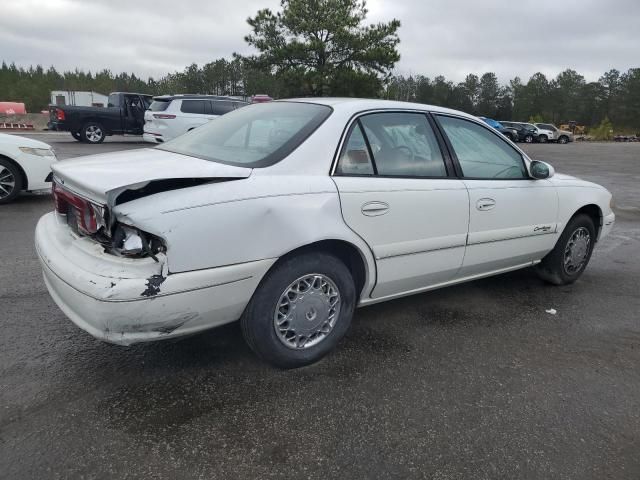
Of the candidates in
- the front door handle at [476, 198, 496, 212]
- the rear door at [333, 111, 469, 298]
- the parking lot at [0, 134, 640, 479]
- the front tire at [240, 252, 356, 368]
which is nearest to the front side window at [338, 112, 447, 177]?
the rear door at [333, 111, 469, 298]

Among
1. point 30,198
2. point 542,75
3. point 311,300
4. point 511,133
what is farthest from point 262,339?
point 542,75

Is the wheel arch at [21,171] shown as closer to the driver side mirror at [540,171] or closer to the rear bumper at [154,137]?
the driver side mirror at [540,171]

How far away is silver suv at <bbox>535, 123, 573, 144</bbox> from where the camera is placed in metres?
41.2

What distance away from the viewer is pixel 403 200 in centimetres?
298

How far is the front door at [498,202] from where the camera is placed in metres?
3.47

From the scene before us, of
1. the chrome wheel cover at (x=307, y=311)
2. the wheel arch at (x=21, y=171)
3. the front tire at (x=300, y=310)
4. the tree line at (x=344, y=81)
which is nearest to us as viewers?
the front tire at (x=300, y=310)

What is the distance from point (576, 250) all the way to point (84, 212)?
3925mm

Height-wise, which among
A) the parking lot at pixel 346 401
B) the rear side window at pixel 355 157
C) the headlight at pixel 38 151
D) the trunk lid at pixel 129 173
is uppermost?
the rear side window at pixel 355 157

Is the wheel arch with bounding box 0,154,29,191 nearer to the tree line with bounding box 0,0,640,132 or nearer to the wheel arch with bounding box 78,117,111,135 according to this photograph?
the wheel arch with bounding box 78,117,111,135

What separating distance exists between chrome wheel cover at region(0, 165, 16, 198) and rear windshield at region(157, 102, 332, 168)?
4606 mm

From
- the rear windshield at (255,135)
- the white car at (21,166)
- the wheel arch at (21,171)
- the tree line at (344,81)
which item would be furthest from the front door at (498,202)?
the tree line at (344,81)

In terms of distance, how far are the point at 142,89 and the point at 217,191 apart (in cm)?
11344

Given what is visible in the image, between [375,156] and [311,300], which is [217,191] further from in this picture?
[375,156]

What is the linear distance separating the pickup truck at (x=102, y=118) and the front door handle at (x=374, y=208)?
17.0m
